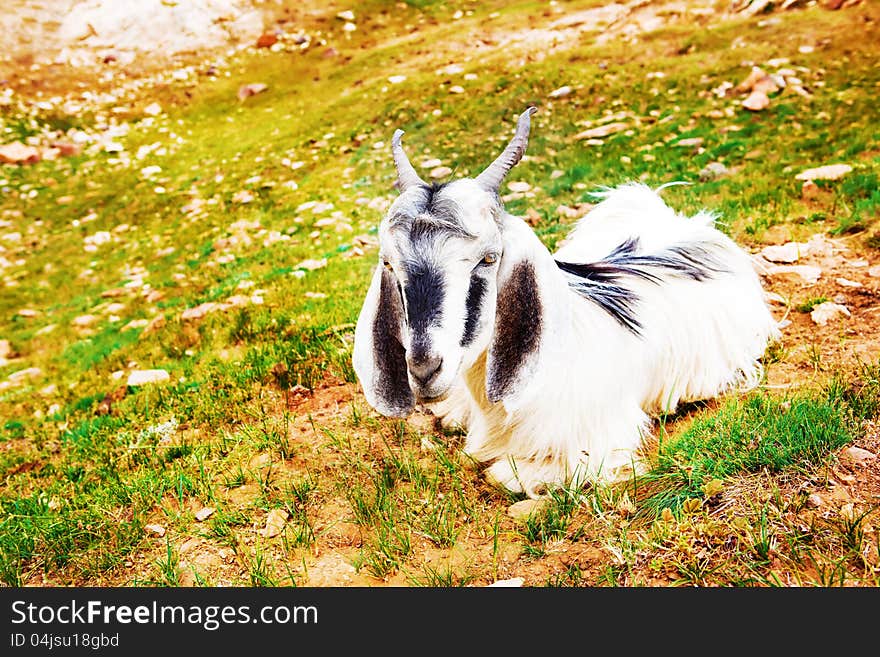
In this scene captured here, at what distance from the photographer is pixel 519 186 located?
9.05 metres

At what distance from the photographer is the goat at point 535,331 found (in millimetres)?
3012

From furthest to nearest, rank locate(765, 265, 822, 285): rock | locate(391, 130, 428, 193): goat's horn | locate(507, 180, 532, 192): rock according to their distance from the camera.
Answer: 1. locate(507, 180, 532, 192): rock
2. locate(765, 265, 822, 285): rock
3. locate(391, 130, 428, 193): goat's horn

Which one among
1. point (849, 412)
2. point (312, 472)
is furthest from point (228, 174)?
point (849, 412)

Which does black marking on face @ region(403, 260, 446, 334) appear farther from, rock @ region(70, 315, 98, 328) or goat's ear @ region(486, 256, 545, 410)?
rock @ region(70, 315, 98, 328)

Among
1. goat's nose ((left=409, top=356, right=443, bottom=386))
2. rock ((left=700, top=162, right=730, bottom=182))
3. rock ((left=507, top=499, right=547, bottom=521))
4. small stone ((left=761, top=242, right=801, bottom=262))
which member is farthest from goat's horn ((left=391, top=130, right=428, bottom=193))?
rock ((left=700, top=162, right=730, bottom=182))

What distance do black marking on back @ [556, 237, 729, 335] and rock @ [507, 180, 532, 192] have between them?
402 centimetres

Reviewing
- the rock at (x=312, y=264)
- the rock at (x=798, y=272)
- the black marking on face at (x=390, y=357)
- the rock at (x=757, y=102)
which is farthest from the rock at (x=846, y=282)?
the rock at (x=757, y=102)

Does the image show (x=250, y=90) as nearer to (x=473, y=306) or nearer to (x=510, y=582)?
(x=473, y=306)

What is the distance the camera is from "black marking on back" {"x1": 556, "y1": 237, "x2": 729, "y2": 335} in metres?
4.02

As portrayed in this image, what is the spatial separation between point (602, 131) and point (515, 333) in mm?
7997

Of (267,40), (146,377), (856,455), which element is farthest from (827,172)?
(267,40)

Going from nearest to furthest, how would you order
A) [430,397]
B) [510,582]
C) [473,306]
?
[510,582] < [430,397] < [473,306]

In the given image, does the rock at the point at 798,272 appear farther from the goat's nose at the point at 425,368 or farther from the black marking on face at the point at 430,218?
the goat's nose at the point at 425,368

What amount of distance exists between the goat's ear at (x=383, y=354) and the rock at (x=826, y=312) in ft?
10.2
